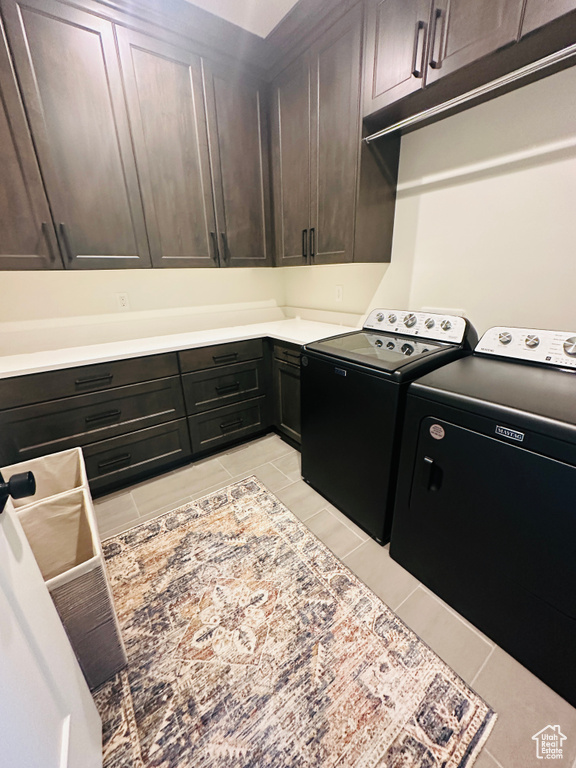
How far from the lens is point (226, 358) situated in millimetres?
2156

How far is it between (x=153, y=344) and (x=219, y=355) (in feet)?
1.38

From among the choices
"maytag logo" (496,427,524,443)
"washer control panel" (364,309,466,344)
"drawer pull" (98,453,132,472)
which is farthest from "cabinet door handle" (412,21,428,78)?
"drawer pull" (98,453,132,472)

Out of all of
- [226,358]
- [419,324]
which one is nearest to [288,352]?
[226,358]

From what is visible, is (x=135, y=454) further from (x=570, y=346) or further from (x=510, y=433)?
(x=570, y=346)

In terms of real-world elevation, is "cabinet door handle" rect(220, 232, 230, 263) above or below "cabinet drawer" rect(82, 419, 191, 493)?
above

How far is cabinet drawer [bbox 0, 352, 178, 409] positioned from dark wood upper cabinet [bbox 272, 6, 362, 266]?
119 cm

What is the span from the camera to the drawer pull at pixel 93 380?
167 centimetres

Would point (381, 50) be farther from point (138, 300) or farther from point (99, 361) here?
point (99, 361)

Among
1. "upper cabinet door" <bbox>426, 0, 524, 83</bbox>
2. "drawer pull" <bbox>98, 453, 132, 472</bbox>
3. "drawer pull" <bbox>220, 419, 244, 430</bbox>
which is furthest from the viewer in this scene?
"drawer pull" <bbox>220, 419, 244, 430</bbox>

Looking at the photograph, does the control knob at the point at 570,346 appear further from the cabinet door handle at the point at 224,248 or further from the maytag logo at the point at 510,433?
the cabinet door handle at the point at 224,248

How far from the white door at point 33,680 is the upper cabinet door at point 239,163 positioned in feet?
6.46

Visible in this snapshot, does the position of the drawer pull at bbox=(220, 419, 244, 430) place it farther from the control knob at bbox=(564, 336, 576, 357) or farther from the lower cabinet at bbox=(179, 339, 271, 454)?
the control knob at bbox=(564, 336, 576, 357)

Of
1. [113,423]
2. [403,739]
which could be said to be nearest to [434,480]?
[403,739]

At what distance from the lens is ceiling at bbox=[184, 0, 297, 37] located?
5.25 feet
